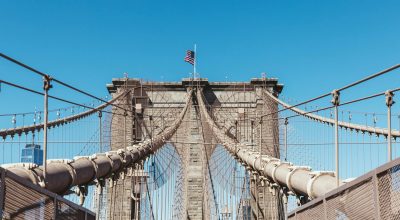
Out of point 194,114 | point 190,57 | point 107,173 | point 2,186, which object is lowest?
point 107,173

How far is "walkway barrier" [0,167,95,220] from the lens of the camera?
15.6ft

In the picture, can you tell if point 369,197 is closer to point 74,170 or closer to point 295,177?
point 74,170

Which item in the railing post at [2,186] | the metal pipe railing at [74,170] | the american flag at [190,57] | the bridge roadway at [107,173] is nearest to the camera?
the railing post at [2,186]

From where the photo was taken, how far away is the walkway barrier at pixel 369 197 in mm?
4562

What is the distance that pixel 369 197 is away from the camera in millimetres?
5027

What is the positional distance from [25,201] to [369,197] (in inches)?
103

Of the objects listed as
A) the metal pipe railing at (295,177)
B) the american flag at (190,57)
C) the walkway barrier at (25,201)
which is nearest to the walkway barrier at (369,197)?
the metal pipe railing at (295,177)

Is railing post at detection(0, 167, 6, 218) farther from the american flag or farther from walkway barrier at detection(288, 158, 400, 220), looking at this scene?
the american flag

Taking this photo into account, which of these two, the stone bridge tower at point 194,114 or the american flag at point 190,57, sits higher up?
the american flag at point 190,57

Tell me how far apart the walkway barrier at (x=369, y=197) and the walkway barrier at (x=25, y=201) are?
8.35ft

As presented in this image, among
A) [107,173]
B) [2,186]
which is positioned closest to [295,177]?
[107,173]

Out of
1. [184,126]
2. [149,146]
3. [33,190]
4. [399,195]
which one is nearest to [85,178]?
[33,190]

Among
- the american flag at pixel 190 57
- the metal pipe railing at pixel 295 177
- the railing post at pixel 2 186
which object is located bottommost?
the metal pipe railing at pixel 295 177

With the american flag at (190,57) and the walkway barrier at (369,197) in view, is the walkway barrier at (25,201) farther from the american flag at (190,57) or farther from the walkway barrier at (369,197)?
the american flag at (190,57)
